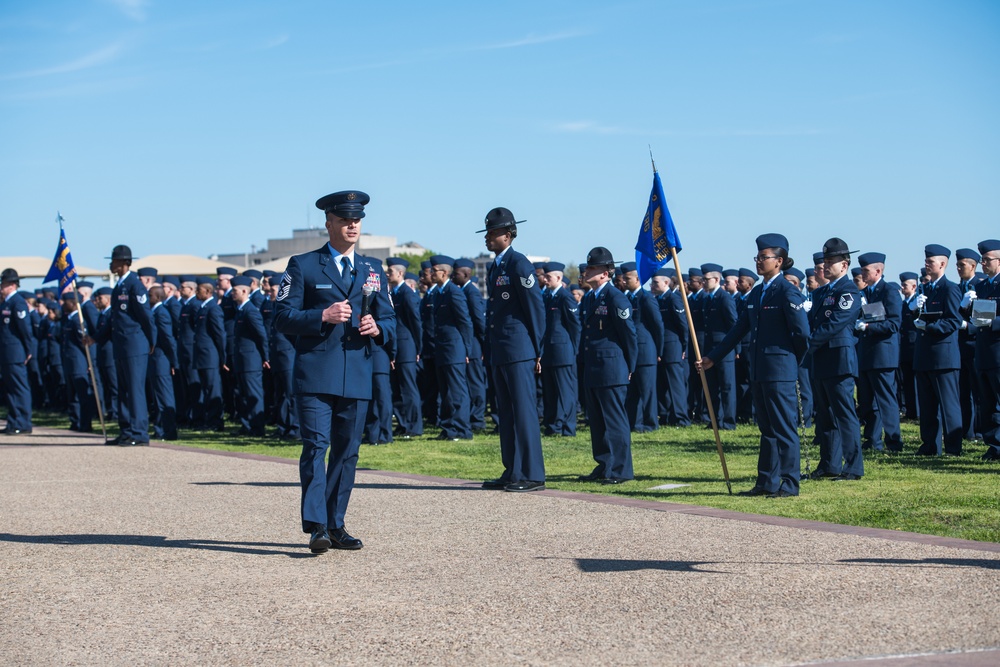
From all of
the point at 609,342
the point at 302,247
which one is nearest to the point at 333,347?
the point at 609,342

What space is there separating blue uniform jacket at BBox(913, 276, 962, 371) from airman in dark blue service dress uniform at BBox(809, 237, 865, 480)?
2.05 meters

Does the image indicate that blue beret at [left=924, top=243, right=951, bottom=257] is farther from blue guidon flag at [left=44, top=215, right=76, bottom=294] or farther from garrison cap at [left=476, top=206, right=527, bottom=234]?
blue guidon flag at [left=44, top=215, right=76, bottom=294]

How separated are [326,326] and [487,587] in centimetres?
214

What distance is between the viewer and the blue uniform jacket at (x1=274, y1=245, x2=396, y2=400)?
7809mm

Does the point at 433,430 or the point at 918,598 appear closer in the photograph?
the point at 918,598

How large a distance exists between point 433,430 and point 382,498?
26.8 feet

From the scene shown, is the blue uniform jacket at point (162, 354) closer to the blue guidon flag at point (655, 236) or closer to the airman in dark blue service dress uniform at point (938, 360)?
the blue guidon flag at point (655, 236)

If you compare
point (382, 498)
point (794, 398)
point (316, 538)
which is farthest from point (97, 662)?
point (794, 398)

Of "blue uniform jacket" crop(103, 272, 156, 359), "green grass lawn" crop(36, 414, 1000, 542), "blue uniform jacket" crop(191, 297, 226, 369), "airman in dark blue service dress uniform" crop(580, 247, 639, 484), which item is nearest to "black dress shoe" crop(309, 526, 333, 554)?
"green grass lawn" crop(36, 414, 1000, 542)

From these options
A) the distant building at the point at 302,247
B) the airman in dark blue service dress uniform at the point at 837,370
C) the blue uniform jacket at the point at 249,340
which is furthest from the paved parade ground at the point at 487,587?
the distant building at the point at 302,247

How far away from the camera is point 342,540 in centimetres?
778

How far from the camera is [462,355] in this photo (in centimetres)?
1653

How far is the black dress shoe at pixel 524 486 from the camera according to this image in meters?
10.5

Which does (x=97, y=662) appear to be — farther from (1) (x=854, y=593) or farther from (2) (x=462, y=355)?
(2) (x=462, y=355)
